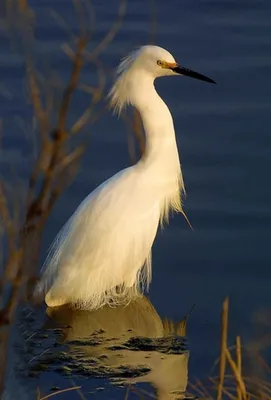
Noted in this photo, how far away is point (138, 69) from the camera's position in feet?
15.1

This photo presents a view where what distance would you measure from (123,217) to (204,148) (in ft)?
4.03

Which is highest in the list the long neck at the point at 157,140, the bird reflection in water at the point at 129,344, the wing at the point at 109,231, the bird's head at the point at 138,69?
the bird's head at the point at 138,69

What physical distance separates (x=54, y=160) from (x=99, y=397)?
2.40m

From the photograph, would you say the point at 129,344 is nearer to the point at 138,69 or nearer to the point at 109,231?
the point at 109,231

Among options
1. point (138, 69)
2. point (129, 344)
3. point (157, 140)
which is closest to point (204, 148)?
point (157, 140)

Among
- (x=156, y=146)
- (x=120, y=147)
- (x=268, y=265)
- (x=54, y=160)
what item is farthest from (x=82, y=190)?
(x=54, y=160)

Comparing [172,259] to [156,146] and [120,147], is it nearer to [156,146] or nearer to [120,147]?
[156,146]

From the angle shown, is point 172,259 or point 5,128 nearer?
point 172,259

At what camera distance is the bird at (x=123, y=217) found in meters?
4.61

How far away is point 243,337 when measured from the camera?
411cm

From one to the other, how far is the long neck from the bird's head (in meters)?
0.03

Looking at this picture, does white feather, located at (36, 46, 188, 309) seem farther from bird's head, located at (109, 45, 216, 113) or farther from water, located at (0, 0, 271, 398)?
water, located at (0, 0, 271, 398)

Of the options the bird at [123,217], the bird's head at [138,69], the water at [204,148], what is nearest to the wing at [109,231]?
the bird at [123,217]

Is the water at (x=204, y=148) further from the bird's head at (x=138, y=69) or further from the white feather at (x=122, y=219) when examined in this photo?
the bird's head at (x=138, y=69)
